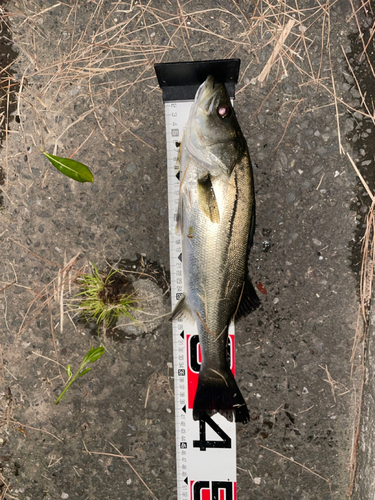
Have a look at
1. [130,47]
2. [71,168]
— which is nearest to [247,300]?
[71,168]

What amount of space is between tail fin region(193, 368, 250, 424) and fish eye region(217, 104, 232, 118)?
5.03 feet

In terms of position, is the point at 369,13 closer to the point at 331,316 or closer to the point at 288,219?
the point at 288,219

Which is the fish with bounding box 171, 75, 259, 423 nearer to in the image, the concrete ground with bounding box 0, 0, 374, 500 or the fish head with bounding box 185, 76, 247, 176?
the fish head with bounding box 185, 76, 247, 176

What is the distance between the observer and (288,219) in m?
2.21

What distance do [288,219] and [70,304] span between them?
1.66 meters

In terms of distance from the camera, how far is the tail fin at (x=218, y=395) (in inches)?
79.4

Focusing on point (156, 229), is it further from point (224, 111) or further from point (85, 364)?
point (85, 364)

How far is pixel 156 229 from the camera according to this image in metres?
2.25

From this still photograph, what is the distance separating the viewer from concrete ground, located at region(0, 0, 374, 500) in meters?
2.17

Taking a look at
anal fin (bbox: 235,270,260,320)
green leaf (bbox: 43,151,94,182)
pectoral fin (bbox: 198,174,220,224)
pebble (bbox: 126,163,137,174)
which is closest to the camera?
pectoral fin (bbox: 198,174,220,224)

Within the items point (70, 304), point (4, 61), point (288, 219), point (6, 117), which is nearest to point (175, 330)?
point (70, 304)

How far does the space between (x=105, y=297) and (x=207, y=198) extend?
3.42 feet

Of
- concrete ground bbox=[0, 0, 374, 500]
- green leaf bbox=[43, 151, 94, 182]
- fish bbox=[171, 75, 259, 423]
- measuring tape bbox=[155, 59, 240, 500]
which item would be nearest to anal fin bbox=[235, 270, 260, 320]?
fish bbox=[171, 75, 259, 423]

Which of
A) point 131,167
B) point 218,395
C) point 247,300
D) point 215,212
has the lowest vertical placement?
point 218,395
